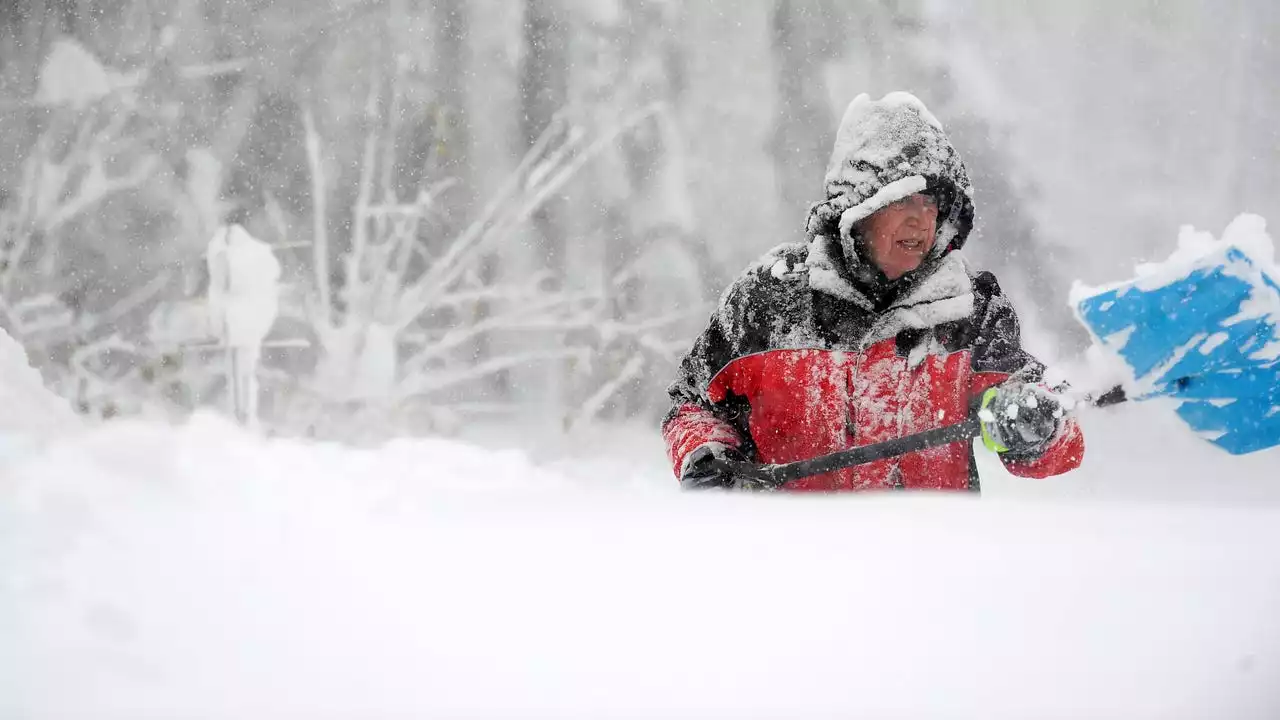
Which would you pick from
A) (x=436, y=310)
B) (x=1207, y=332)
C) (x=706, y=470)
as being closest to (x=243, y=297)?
(x=436, y=310)

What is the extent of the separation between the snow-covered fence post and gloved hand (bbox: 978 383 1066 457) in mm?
10877

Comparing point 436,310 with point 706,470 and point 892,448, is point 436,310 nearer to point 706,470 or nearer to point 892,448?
point 706,470

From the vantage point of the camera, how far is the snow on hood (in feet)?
5.85

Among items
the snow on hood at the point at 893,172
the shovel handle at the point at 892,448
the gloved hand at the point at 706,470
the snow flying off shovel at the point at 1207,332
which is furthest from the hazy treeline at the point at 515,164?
the snow flying off shovel at the point at 1207,332

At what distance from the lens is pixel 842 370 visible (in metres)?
1.81

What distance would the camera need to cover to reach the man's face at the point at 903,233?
1776 millimetres

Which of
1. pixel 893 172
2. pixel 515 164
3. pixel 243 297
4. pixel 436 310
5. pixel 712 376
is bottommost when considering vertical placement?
pixel 712 376

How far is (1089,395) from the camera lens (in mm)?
1305

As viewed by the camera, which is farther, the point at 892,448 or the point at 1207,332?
the point at 892,448

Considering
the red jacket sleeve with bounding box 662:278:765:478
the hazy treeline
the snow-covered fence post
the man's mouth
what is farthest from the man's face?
the snow-covered fence post

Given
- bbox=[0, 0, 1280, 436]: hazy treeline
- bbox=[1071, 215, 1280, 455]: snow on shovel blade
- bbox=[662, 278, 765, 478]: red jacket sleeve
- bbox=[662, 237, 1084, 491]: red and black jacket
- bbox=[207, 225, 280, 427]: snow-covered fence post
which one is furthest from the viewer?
bbox=[207, 225, 280, 427]: snow-covered fence post

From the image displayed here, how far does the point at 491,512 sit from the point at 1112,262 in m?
11.0

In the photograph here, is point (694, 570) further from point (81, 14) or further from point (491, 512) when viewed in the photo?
point (81, 14)

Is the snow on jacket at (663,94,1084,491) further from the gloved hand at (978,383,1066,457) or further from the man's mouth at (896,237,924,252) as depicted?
the gloved hand at (978,383,1066,457)
